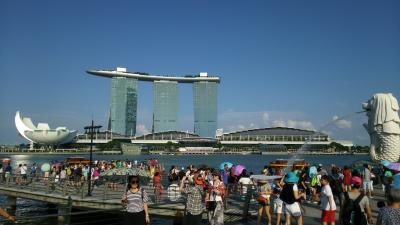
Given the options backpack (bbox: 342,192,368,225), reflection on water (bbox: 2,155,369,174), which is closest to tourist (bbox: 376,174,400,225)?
backpack (bbox: 342,192,368,225)

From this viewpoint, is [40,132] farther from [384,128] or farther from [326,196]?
[326,196]

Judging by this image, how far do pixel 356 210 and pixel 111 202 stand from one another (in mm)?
10428

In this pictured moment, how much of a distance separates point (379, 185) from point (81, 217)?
1533 cm

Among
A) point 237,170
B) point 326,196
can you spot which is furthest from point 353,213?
point 237,170

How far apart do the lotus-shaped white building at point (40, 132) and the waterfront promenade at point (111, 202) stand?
478 ft

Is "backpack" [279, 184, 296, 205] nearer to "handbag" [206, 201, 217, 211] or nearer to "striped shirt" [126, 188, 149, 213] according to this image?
"handbag" [206, 201, 217, 211]

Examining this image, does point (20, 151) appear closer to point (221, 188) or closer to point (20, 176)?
point (20, 176)

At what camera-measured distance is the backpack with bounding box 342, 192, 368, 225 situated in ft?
25.2

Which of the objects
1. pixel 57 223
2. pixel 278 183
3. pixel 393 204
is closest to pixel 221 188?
pixel 278 183

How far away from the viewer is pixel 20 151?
552ft

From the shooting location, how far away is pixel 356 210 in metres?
7.77

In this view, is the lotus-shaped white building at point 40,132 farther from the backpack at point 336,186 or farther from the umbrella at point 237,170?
the backpack at point 336,186

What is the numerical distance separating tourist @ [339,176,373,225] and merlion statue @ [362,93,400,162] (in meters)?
17.6

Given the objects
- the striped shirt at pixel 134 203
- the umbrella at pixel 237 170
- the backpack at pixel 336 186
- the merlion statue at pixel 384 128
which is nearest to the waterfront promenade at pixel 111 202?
the umbrella at pixel 237 170
